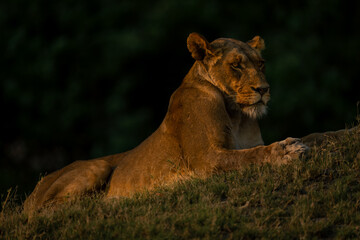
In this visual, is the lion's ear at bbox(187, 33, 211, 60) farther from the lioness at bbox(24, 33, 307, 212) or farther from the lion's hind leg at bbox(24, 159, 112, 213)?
the lion's hind leg at bbox(24, 159, 112, 213)

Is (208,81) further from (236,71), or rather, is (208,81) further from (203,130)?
(203,130)

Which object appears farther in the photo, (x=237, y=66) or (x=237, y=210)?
(x=237, y=66)

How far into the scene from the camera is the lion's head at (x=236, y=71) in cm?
605

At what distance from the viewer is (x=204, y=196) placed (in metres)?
4.87

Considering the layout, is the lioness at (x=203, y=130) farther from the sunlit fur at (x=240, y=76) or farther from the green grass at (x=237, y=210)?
the green grass at (x=237, y=210)

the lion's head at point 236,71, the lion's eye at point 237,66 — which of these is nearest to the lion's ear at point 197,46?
the lion's head at point 236,71

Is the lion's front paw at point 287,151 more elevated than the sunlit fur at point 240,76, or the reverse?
the sunlit fur at point 240,76

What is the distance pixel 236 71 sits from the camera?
615cm

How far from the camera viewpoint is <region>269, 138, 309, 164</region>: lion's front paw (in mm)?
5137

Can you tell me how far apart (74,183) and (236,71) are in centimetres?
234

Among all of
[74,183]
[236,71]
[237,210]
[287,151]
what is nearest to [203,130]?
[236,71]

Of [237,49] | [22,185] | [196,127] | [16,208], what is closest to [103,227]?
[16,208]

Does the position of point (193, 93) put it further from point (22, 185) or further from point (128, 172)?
point (22, 185)

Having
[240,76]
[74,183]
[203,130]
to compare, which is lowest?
[74,183]
